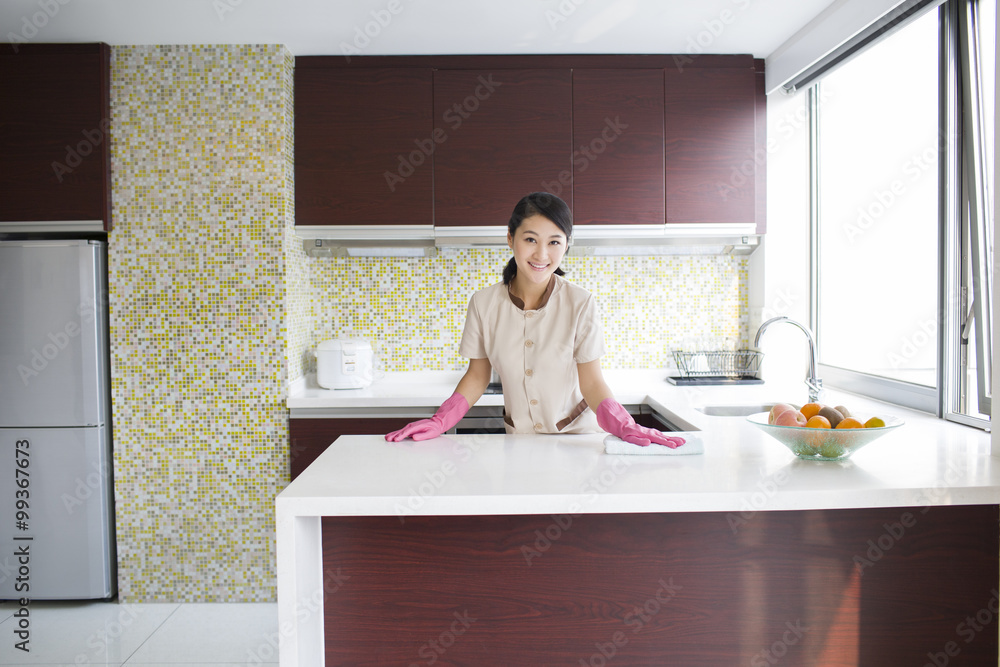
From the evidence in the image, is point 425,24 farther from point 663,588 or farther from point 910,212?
point 663,588

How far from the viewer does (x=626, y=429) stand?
1761 mm

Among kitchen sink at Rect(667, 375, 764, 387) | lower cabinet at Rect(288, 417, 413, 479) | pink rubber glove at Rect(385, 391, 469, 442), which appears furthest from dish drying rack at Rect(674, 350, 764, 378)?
pink rubber glove at Rect(385, 391, 469, 442)

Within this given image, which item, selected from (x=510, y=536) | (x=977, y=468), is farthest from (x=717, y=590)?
(x=977, y=468)

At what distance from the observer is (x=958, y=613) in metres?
1.50

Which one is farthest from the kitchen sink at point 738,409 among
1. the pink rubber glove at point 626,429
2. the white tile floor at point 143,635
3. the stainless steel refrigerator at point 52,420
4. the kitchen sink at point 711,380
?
the stainless steel refrigerator at point 52,420

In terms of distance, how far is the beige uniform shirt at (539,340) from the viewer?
2107 millimetres

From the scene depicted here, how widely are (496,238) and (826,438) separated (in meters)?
1.92

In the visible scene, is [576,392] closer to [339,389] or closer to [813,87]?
[339,389]

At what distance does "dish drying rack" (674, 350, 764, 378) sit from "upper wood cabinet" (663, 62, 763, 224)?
25.5 inches

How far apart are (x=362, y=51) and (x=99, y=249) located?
1.42 metres

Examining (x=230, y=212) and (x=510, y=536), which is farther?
(x=230, y=212)

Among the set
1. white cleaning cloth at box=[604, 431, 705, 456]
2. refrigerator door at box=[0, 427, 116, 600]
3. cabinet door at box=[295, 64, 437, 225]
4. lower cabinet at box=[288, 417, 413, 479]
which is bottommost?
refrigerator door at box=[0, 427, 116, 600]

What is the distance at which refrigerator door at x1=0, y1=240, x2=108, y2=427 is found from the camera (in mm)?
2850

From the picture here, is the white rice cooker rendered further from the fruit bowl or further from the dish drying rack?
the fruit bowl
